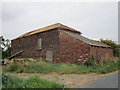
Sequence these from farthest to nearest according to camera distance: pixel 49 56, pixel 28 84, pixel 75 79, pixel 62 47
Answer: pixel 49 56, pixel 62 47, pixel 75 79, pixel 28 84

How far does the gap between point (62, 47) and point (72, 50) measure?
1489 mm

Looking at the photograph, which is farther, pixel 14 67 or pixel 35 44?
pixel 35 44

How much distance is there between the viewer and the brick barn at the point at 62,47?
42.8 ft

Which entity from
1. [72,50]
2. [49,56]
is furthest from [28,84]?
[49,56]

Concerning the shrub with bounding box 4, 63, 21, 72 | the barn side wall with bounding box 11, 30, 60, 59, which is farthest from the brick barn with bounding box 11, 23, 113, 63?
the shrub with bounding box 4, 63, 21, 72

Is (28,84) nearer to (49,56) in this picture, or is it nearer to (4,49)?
(49,56)

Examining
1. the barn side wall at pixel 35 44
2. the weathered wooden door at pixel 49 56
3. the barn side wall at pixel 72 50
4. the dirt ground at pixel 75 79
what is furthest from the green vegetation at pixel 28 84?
the weathered wooden door at pixel 49 56

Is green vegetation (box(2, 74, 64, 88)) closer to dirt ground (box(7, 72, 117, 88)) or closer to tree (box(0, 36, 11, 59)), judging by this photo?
dirt ground (box(7, 72, 117, 88))

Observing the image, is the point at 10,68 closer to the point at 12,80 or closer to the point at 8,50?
the point at 12,80

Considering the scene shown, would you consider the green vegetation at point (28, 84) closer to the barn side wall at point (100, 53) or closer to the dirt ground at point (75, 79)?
the dirt ground at point (75, 79)

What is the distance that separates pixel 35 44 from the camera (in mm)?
17594

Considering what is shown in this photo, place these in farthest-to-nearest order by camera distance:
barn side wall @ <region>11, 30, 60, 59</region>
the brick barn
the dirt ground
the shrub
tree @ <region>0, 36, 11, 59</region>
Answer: tree @ <region>0, 36, 11, 59</region> → barn side wall @ <region>11, 30, 60, 59</region> → the brick barn → the shrub → the dirt ground

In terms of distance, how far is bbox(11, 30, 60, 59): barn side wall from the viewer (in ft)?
49.5

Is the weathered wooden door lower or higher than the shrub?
higher
